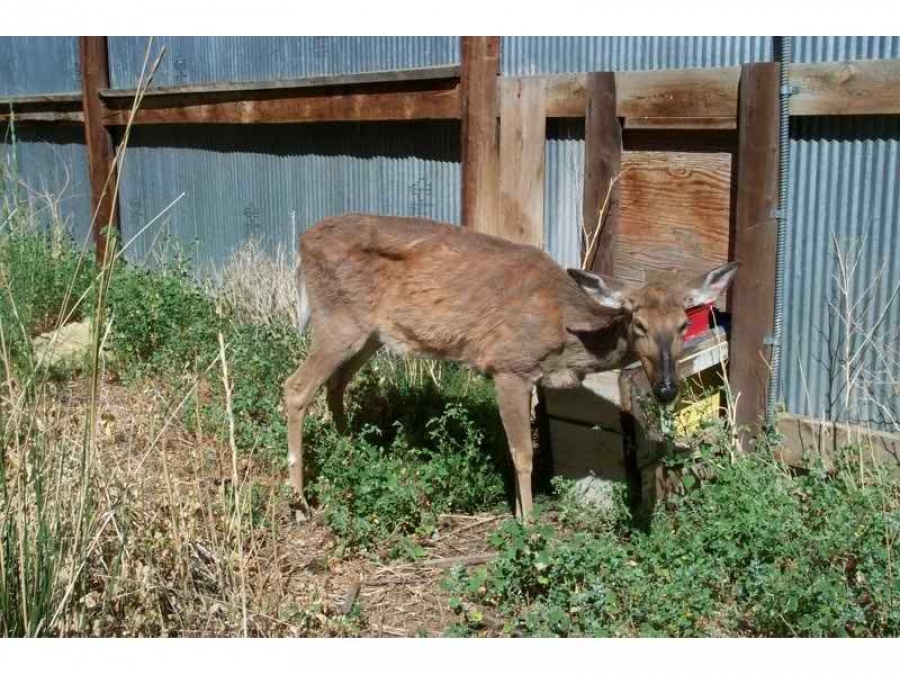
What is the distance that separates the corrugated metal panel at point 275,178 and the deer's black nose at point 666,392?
314 centimetres

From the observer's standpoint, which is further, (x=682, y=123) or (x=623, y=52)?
(x=623, y=52)

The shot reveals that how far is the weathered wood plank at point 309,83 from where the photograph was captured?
759 cm

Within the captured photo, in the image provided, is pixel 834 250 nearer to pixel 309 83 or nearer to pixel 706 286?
pixel 706 286

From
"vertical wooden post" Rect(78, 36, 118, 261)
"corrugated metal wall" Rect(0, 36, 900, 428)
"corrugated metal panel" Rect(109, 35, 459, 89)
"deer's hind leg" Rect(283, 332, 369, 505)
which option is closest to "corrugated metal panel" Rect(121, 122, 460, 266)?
"corrugated metal wall" Rect(0, 36, 900, 428)

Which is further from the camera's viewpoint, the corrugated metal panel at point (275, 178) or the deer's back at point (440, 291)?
the corrugated metal panel at point (275, 178)

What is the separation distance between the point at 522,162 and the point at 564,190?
0.38 m

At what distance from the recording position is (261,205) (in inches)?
391

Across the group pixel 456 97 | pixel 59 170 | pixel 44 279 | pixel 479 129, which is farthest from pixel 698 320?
pixel 59 170

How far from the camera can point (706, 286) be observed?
5473 millimetres

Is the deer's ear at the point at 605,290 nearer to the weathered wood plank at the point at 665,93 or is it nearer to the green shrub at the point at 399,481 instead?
the green shrub at the point at 399,481

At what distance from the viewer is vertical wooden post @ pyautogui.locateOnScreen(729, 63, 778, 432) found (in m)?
5.68

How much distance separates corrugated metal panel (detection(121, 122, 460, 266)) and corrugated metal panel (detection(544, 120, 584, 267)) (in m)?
0.95

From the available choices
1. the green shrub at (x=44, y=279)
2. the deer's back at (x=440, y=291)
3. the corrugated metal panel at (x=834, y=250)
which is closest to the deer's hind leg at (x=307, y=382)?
the deer's back at (x=440, y=291)

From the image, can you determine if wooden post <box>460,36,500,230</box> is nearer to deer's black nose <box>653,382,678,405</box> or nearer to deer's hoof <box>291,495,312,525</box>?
deer's hoof <box>291,495,312,525</box>
